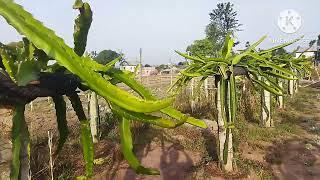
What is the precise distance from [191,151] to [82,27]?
5276 millimetres

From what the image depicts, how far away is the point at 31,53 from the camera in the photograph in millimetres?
1062

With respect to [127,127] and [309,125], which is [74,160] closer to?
[127,127]

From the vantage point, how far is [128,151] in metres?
1.06

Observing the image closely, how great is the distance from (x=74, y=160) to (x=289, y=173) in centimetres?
313

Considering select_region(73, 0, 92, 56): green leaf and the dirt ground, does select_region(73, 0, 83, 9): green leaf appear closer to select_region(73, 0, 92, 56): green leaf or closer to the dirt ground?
select_region(73, 0, 92, 56): green leaf

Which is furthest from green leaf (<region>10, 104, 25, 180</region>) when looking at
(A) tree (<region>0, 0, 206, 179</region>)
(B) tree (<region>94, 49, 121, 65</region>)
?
(B) tree (<region>94, 49, 121, 65</region>)

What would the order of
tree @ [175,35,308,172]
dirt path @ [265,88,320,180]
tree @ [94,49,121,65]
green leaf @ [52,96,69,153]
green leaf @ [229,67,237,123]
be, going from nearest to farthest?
green leaf @ [52,96,69,153], tree @ [94,49,121,65], green leaf @ [229,67,237,123], tree @ [175,35,308,172], dirt path @ [265,88,320,180]

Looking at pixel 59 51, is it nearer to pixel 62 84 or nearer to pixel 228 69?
pixel 62 84

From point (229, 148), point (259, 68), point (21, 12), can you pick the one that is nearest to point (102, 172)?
point (229, 148)

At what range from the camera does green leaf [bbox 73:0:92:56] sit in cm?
109

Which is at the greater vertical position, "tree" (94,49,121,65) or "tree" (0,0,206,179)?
"tree" (94,49,121,65)

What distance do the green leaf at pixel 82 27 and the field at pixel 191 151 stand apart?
347 centimetres

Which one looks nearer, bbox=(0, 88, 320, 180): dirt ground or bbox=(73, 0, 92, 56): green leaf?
bbox=(73, 0, 92, 56): green leaf

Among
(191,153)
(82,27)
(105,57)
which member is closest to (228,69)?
(191,153)
